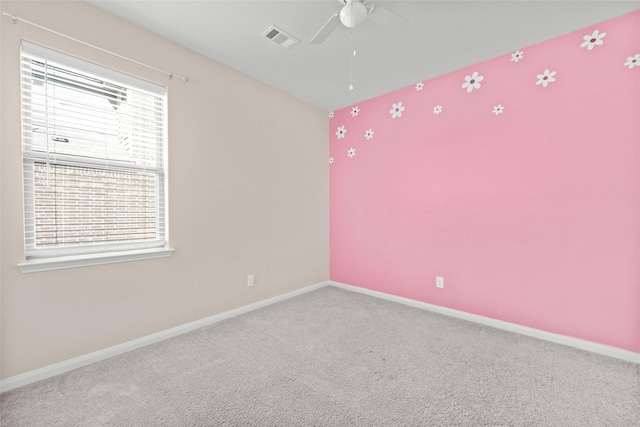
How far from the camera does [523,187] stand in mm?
2318

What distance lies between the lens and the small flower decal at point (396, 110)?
10.1ft

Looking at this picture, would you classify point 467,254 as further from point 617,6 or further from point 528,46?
point 617,6

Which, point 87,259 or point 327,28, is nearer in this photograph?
point 327,28

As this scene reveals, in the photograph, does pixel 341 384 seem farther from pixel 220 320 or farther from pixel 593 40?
pixel 593 40

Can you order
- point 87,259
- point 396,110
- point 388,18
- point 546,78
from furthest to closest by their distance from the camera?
point 396,110
point 546,78
point 87,259
point 388,18

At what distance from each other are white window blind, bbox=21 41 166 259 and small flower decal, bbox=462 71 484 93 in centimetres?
283

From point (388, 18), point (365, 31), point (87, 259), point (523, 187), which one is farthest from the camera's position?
point (523, 187)

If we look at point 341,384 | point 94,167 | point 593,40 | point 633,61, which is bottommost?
point 341,384

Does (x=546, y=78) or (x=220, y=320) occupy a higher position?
(x=546, y=78)

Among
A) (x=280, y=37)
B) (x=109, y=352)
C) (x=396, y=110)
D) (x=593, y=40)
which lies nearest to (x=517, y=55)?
(x=593, y=40)

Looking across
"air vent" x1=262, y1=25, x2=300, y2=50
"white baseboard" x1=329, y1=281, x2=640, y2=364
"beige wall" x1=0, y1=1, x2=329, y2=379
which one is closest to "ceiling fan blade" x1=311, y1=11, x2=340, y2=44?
"air vent" x1=262, y1=25, x2=300, y2=50

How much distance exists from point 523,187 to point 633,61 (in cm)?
108

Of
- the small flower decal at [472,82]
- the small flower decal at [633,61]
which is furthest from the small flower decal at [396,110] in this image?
→ the small flower decal at [633,61]

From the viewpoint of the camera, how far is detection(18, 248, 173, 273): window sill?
165 centimetres
